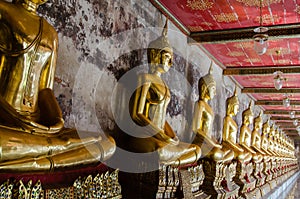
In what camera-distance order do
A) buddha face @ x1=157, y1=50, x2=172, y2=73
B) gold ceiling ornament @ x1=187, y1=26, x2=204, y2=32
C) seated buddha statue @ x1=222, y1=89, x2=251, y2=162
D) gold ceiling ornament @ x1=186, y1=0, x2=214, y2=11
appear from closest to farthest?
buddha face @ x1=157, y1=50, x2=172, y2=73 → gold ceiling ornament @ x1=186, y1=0, x2=214, y2=11 → gold ceiling ornament @ x1=187, y1=26, x2=204, y2=32 → seated buddha statue @ x1=222, y1=89, x2=251, y2=162

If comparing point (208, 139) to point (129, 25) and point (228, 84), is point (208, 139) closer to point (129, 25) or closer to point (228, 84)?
point (129, 25)

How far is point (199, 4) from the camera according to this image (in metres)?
4.11

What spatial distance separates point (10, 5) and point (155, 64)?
1.85 m

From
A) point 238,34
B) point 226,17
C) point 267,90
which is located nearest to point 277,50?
point 238,34

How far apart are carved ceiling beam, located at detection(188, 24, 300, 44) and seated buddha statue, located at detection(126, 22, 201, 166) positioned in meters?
1.35

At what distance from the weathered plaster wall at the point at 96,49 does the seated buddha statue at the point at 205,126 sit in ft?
2.10

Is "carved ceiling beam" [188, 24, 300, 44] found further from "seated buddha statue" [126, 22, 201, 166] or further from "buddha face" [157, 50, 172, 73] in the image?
"buddha face" [157, 50, 172, 73]

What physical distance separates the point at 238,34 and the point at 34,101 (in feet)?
10.9

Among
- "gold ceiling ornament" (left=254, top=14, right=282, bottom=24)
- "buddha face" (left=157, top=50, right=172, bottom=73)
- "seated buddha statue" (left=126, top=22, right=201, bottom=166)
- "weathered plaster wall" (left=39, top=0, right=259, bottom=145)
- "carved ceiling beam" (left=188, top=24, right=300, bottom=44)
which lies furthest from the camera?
"carved ceiling beam" (left=188, top=24, right=300, bottom=44)

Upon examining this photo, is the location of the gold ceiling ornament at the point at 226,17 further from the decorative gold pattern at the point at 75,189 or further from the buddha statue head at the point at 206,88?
the decorative gold pattern at the point at 75,189

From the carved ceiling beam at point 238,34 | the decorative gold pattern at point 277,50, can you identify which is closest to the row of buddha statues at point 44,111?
the carved ceiling beam at point 238,34

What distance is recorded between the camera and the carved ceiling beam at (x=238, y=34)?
4.50 metres

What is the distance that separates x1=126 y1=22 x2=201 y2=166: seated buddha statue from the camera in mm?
3117

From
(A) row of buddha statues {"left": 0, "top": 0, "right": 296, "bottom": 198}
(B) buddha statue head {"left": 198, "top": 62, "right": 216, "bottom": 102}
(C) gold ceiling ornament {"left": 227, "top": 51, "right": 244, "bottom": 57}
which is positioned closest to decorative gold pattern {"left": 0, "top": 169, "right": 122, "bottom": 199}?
(A) row of buddha statues {"left": 0, "top": 0, "right": 296, "bottom": 198}
